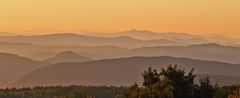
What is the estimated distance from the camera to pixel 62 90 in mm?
104750

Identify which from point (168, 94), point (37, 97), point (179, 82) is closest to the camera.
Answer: point (168, 94)

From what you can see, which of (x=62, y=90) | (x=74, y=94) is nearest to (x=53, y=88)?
(x=62, y=90)

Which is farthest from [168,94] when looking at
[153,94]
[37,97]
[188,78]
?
[37,97]

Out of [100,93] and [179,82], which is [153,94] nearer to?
[179,82]

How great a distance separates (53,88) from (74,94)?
243ft

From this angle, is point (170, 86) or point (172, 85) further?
point (172, 85)

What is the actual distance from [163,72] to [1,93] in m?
69.2

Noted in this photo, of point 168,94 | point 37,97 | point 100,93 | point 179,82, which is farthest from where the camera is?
point 100,93

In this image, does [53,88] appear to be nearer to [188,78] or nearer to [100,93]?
[100,93]

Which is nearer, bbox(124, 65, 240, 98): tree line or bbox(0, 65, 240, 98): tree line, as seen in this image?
bbox(0, 65, 240, 98): tree line

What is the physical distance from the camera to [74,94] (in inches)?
1446

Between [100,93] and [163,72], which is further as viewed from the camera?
[100,93]

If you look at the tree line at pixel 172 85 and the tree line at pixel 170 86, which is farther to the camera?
the tree line at pixel 172 85

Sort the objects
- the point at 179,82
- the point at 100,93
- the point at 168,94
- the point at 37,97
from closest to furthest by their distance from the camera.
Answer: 1. the point at 168,94
2. the point at 179,82
3. the point at 37,97
4. the point at 100,93
